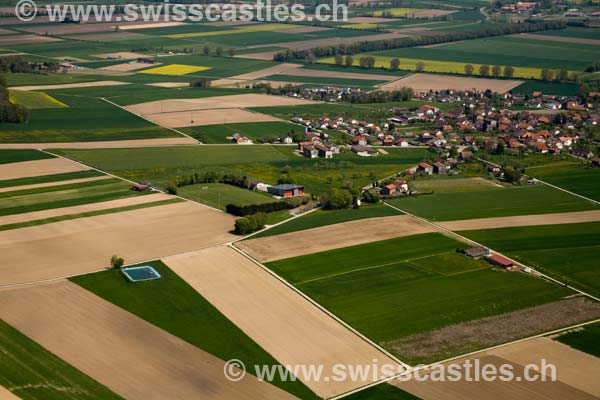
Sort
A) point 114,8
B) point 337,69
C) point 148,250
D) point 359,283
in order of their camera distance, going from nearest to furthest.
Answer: point 359,283
point 148,250
point 337,69
point 114,8

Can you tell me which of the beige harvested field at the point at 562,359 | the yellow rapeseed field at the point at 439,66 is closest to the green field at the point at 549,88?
the yellow rapeseed field at the point at 439,66

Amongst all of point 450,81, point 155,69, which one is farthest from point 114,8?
point 450,81

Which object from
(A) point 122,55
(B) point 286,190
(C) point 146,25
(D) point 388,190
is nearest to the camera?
(B) point 286,190

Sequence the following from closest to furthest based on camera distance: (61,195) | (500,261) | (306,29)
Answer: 1. (500,261)
2. (61,195)
3. (306,29)

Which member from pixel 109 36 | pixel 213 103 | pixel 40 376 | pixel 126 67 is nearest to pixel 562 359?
pixel 40 376

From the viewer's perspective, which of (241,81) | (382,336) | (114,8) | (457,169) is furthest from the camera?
(114,8)

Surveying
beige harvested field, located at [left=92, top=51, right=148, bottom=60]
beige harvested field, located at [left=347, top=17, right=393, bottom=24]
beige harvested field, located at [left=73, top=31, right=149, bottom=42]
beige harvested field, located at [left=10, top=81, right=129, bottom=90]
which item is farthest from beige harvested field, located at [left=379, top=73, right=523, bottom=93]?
beige harvested field, located at [left=73, top=31, right=149, bottom=42]

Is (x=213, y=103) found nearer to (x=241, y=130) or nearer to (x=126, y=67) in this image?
(x=241, y=130)

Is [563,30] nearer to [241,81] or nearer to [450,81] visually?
[450,81]
